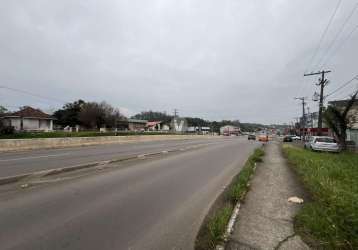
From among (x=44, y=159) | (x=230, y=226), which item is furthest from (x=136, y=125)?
(x=230, y=226)

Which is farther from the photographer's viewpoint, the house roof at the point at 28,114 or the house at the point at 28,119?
the house roof at the point at 28,114

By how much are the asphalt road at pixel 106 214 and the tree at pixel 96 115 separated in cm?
7308

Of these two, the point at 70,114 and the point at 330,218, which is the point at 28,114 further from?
the point at 330,218

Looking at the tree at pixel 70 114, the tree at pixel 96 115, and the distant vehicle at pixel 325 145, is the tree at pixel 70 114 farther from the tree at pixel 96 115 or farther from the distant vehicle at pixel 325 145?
the distant vehicle at pixel 325 145

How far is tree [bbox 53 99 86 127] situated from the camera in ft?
276

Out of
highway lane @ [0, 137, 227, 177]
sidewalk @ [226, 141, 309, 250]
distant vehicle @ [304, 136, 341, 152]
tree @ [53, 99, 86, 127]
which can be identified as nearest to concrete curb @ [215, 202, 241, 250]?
sidewalk @ [226, 141, 309, 250]

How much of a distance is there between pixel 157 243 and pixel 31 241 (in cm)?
196

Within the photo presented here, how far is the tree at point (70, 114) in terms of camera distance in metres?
84.1

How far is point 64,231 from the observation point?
4590 mm

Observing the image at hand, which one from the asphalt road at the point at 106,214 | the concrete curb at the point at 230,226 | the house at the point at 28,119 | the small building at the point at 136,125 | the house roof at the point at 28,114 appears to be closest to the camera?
the concrete curb at the point at 230,226

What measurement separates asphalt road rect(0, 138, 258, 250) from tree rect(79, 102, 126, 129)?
240 ft

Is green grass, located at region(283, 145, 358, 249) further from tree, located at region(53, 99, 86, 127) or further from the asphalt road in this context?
tree, located at region(53, 99, 86, 127)

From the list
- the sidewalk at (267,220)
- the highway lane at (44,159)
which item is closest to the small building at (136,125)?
the highway lane at (44,159)

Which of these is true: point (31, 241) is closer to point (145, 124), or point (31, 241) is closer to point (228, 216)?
point (228, 216)
